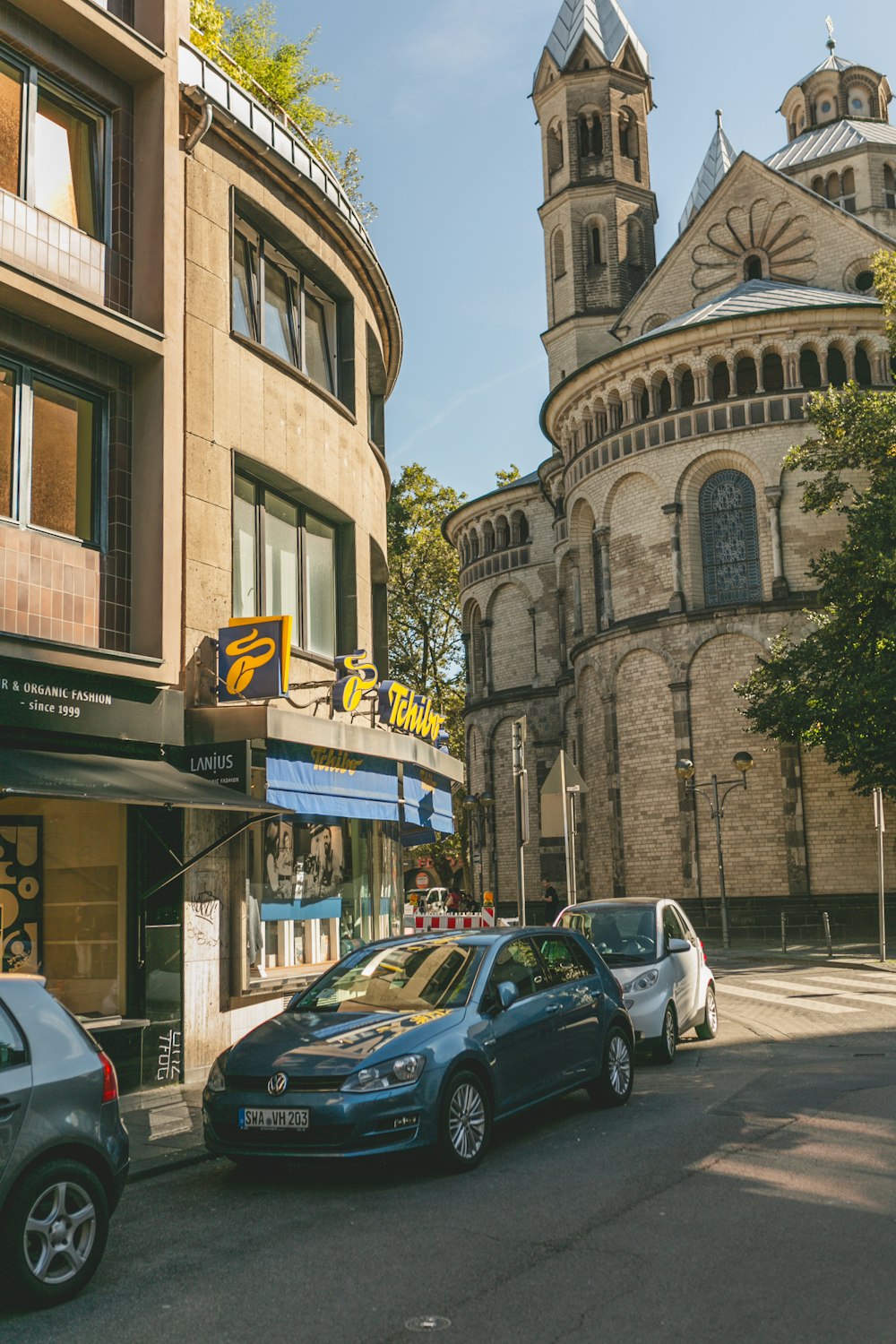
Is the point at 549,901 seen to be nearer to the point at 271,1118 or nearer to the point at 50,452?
the point at 50,452

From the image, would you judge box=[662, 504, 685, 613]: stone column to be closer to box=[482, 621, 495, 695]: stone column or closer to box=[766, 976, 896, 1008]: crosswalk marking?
box=[766, 976, 896, 1008]: crosswalk marking

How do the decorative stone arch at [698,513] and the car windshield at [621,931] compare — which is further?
the decorative stone arch at [698,513]

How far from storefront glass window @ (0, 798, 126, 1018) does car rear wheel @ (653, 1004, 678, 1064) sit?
502 centimetres

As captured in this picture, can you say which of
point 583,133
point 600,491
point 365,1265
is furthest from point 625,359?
point 365,1265

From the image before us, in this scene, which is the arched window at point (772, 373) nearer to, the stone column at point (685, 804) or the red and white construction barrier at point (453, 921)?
the stone column at point (685, 804)

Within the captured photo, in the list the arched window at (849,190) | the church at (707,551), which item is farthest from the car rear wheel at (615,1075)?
the arched window at (849,190)

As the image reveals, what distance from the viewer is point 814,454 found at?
97.5 ft

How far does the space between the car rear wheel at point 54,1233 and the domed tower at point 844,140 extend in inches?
1827

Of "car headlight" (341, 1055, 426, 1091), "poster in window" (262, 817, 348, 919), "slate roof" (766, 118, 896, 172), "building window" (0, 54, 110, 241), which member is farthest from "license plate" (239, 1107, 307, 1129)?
"slate roof" (766, 118, 896, 172)

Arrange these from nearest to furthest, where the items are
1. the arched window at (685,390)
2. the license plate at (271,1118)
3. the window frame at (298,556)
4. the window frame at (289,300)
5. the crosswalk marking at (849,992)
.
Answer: the license plate at (271,1118), the window frame at (298,556), the window frame at (289,300), the crosswalk marking at (849,992), the arched window at (685,390)

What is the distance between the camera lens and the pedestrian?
39.8 m

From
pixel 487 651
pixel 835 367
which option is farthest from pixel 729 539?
pixel 487 651

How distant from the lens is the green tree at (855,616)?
25609 mm

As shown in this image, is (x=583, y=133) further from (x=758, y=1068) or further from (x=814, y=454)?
(x=758, y=1068)
